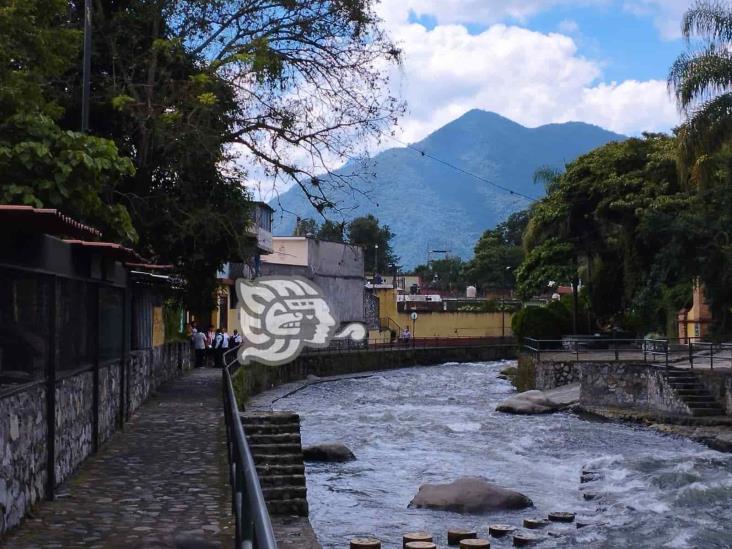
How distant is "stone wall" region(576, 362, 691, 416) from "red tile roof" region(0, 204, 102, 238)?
2187cm

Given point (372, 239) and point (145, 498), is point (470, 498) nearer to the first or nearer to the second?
point (145, 498)

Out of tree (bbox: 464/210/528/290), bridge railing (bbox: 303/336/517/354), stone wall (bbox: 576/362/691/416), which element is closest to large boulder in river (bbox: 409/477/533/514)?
stone wall (bbox: 576/362/691/416)

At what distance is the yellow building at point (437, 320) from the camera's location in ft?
234

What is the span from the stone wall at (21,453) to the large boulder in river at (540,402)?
22692 millimetres

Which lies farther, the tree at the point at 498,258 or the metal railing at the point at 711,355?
the tree at the point at 498,258

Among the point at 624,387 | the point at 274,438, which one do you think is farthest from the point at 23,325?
the point at 624,387

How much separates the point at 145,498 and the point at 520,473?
11.4m

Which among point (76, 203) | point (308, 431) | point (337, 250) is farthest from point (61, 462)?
point (337, 250)

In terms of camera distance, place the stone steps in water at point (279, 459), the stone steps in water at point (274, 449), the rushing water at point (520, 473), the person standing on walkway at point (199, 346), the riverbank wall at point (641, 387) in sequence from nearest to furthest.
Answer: the stone steps in water at point (279, 459), the stone steps in water at point (274, 449), the rushing water at point (520, 473), the riverbank wall at point (641, 387), the person standing on walkway at point (199, 346)

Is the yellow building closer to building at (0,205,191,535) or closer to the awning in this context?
building at (0,205,191,535)

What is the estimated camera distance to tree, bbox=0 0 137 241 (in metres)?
11.8

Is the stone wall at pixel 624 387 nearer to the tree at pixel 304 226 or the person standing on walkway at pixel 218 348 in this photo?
the tree at pixel 304 226

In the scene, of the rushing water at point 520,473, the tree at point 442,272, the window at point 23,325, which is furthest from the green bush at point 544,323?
the tree at point 442,272

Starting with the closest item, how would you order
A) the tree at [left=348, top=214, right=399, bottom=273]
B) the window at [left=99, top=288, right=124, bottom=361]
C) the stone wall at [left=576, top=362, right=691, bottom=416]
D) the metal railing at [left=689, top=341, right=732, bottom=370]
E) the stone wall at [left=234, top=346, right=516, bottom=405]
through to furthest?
the window at [left=99, top=288, right=124, bottom=361] < the metal railing at [left=689, top=341, right=732, bottom=370] < the stone wall at [left=576, top=362, right=691, bottom=416] < the stone wall at [left=234, top=346, right=516, bottom=405] < the tree at [left=348, top=214, right=399, bottom=273]
